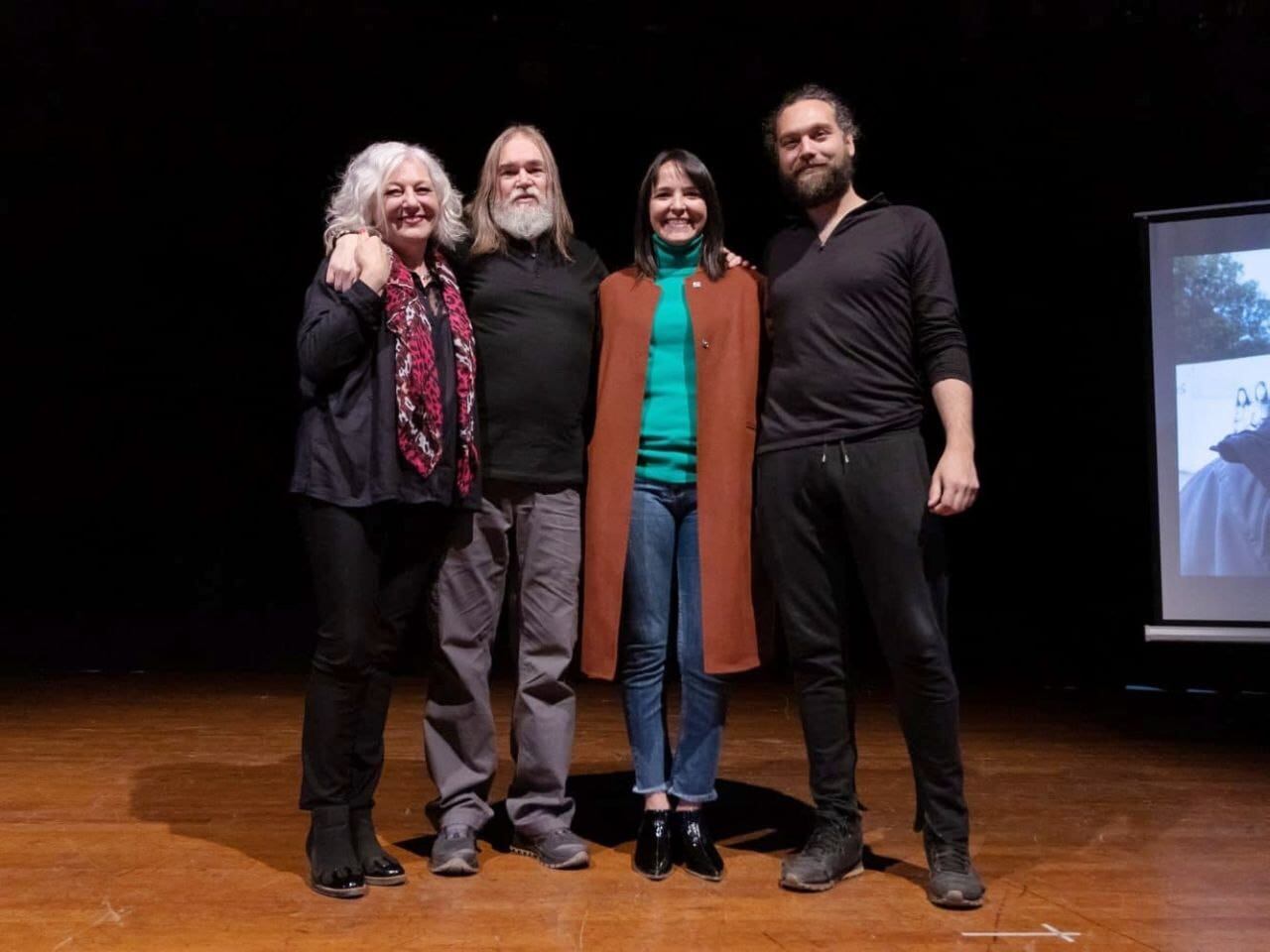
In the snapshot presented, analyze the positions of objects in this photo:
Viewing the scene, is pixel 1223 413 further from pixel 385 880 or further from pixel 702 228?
pixel 385 880

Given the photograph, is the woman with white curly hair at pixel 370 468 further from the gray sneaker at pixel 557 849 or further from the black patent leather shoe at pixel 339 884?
the gray sneaker at pixel 557 849

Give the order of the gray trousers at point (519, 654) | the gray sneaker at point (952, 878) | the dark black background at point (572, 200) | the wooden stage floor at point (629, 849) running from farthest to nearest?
the dark black background at point (572, 200) < the gray trousers at point (519, 654) < the gray sneaker at point (952, 878) < the wooden stage floor at point (629, 849)

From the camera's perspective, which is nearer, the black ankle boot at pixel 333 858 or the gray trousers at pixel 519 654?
the black ankle boot at pixel 333 858

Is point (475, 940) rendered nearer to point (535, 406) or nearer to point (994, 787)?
point (535, 406)

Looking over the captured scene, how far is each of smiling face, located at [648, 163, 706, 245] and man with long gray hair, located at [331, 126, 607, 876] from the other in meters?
0.22

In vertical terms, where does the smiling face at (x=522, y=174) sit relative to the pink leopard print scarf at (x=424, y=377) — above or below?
above

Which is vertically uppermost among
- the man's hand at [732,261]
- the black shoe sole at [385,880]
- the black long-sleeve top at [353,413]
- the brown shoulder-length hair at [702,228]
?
the brown shoulder-length hair at [702,228]

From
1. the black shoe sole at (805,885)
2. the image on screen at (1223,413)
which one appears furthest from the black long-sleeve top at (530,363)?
the image on screen at (1223,413)

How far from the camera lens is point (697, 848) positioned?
2.33 metres

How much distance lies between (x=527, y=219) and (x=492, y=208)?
10cm

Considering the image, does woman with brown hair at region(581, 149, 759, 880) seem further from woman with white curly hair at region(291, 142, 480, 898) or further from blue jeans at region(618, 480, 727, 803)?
woman with white curly hair at region(291, 142, 480, 898)

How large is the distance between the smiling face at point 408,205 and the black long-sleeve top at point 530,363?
0.59ft

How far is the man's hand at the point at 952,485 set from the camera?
216cm

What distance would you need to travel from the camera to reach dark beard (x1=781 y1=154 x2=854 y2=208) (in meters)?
2.31
